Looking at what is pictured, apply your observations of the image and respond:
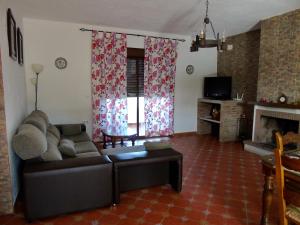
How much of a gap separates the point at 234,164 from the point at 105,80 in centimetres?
315

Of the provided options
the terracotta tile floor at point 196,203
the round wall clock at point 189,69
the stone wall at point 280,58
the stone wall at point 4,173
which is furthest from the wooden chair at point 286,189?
the round wall clock at point 189,69

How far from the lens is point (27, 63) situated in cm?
446

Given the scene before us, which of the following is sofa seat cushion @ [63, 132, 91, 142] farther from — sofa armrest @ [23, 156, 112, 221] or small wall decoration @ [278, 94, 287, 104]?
small wall decoration @ [278, 94, 287, 104]

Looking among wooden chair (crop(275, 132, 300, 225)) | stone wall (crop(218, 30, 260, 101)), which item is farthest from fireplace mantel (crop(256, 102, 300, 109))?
wooden chair (crop(275, 132, 300, 225))

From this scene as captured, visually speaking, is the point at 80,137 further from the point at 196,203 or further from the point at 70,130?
the point at 196,203

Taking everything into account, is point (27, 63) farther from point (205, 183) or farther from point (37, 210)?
point (205, 183)

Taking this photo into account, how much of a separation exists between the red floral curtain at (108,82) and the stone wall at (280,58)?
2936mm

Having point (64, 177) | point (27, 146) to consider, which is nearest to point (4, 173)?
point (27, 146)

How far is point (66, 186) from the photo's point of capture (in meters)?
2.25

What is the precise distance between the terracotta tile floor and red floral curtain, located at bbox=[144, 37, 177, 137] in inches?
74.1

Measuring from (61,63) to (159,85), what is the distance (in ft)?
7.52

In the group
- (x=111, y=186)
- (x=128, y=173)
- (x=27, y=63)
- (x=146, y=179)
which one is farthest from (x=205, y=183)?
(x=27, y=63)

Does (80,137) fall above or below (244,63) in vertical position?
below

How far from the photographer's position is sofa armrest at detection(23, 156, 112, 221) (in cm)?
216
